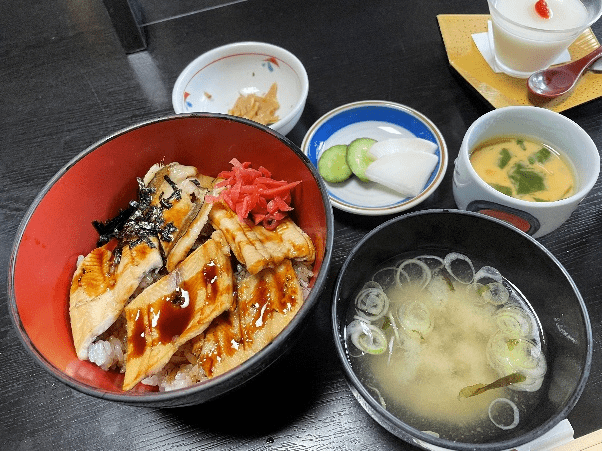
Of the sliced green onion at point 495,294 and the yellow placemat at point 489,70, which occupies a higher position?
the yellow placemat at point 489,70

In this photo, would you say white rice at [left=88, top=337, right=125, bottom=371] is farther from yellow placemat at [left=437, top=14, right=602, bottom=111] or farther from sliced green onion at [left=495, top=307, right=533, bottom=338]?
yellow placemat at [left=437, top=14, right=602, bottom=111]

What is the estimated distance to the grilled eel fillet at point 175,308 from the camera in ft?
3.90

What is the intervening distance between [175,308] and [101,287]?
0.24m

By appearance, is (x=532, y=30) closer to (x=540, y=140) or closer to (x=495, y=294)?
(x=540, y=140)

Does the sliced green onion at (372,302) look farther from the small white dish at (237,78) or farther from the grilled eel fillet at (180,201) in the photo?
the small white dish at (237,78)

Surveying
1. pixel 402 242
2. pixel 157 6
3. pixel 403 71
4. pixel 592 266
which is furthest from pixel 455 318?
pixel 157 6

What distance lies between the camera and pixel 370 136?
2.04 metres

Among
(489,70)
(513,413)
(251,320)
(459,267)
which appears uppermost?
(251,320)

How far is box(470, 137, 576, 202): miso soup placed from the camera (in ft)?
5.35

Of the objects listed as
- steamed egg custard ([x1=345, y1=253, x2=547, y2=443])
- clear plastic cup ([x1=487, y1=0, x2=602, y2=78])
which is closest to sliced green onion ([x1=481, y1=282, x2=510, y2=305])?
steamed egg custard ([x1=345, y1=253, x2=547, y2=443])

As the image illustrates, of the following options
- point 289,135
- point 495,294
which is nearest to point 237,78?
point 289,135

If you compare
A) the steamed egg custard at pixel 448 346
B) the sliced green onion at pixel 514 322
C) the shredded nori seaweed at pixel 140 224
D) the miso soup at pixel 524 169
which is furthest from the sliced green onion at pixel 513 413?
the shredded nori seaweed at pixel 140 224

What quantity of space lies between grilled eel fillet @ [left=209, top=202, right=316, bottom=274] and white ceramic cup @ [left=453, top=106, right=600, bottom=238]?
62cm

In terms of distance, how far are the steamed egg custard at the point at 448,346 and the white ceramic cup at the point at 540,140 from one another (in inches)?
8.3
